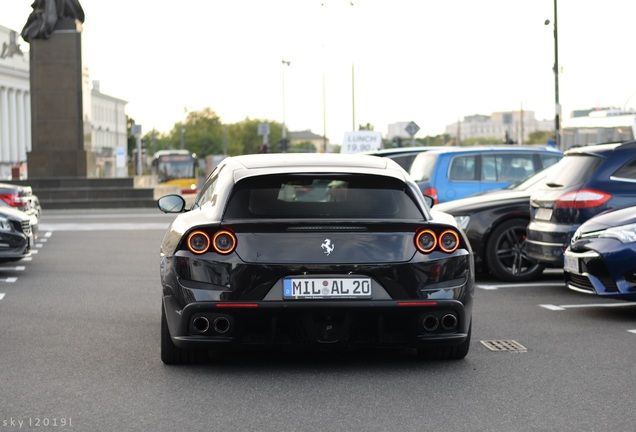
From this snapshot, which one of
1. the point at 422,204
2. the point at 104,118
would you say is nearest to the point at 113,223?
the point at 422,204

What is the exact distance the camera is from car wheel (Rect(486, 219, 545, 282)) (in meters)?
13.5

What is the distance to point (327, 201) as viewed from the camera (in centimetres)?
752

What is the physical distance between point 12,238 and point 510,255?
19.3 feet

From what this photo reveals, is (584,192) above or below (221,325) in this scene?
above

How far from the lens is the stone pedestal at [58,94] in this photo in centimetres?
3972

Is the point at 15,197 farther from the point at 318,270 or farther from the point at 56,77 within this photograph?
the point at 56,77

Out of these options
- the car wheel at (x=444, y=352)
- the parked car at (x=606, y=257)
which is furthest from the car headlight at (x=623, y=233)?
the car wheel at (x=444, y=352)

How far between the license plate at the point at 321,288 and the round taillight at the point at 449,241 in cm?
59

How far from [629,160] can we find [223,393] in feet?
21.1

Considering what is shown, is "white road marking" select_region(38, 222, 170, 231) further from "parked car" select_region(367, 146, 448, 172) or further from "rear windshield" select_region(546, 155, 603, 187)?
"rear windshield" select_region(546, 155, 603, 187)

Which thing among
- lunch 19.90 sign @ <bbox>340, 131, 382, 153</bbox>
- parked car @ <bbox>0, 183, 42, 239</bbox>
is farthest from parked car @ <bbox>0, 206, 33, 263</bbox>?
lunch 19.90 sign @ <bbox>340, 131, 382, 153</bbox>

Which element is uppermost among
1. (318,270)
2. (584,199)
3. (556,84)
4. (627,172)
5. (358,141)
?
(556,84)

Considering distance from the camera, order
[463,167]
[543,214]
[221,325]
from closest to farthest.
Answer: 1. [221,325]
2. [543,214]
3. [463,167]

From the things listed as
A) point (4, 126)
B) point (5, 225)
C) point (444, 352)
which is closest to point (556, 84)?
point (5, 225)
